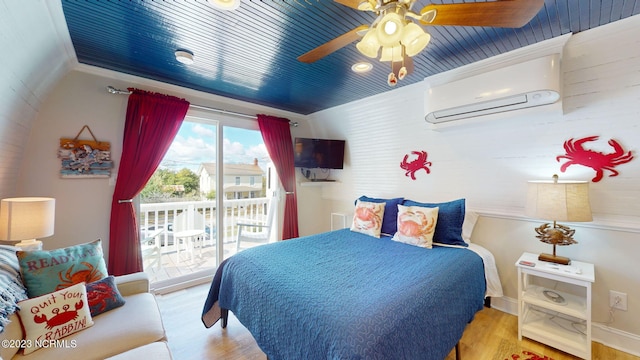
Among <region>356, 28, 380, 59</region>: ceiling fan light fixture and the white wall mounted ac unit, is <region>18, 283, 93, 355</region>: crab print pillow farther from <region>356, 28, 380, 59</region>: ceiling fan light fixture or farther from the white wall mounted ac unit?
the white wall mounted ac unit

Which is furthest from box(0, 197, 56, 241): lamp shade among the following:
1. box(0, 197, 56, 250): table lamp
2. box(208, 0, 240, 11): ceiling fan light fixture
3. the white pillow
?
the white pillow

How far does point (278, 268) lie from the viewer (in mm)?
1695

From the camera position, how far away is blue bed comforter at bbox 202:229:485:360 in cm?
112

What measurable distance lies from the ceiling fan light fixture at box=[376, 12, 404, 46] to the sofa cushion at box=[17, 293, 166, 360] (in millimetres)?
1982

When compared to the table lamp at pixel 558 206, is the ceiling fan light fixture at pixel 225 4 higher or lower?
higher

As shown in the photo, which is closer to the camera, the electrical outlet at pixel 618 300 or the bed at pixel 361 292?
the bed at pixel 361 292

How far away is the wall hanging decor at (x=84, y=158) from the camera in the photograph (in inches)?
86.1

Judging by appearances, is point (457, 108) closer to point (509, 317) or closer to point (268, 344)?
point (509, 317)

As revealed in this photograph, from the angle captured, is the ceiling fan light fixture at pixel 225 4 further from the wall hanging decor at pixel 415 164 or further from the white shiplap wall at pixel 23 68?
the wall hanging decor at pixel 415 164

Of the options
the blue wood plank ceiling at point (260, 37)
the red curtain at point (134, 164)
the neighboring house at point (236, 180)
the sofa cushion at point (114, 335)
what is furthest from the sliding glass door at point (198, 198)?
the sofa cushion at point (114, 335)

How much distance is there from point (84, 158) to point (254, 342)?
7.42 feet

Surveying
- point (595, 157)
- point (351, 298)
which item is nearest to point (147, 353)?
point (351, 298)

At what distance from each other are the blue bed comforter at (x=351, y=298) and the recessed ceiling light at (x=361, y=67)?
64.7 inches

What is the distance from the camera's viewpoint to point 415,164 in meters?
2.92
